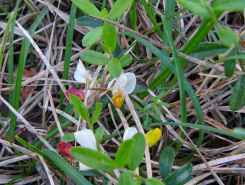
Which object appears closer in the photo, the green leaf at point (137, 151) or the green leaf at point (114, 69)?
the green leaf at point (137, 151)

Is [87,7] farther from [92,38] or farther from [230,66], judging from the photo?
[230,66]

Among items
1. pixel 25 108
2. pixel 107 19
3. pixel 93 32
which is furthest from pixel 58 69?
pixel 107 19

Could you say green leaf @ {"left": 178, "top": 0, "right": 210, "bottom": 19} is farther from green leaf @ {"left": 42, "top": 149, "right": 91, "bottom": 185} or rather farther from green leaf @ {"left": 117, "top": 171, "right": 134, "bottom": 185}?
green leaf @ {"left": 42, "top": 149, "right": 91, "bottom": 185}

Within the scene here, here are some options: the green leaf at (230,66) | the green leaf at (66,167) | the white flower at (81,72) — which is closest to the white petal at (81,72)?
the white flower at (81,72)

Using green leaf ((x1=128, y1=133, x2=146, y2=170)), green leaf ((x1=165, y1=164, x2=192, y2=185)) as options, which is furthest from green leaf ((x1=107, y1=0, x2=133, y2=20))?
green leaf ((x1=165, y1=164, x2=192, y2=185))

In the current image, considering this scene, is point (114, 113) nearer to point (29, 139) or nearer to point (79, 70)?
point (79, 70)

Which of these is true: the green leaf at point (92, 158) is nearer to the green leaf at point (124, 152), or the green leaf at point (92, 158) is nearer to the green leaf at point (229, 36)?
the green leaf at point (124, 152)
